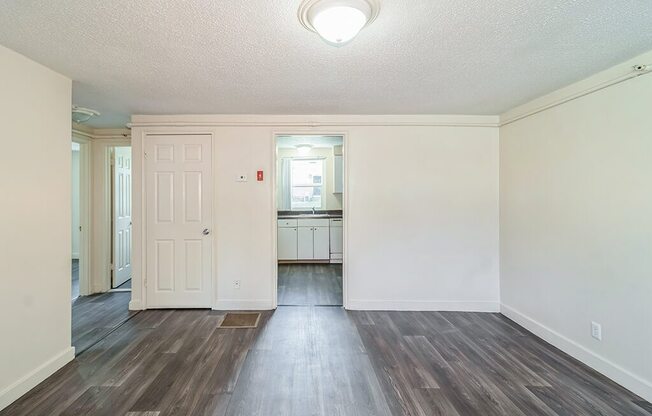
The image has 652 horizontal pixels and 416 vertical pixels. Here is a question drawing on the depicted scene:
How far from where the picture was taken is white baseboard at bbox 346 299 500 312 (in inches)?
132

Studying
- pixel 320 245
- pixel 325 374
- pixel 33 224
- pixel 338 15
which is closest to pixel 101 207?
pixel 33 224

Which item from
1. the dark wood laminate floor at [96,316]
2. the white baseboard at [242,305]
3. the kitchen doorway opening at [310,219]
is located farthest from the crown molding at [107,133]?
the white baseboard at [242,305]

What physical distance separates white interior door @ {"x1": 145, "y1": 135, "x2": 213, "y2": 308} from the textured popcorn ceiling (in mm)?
682

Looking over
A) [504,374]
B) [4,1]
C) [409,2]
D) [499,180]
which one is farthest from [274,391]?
[499,180]

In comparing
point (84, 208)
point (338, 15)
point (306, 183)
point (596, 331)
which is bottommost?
point (596, 331)

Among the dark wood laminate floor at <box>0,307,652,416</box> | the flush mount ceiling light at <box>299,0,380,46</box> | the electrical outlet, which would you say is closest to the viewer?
the flush mount ceiling light at <box>299,0,380,46</box>

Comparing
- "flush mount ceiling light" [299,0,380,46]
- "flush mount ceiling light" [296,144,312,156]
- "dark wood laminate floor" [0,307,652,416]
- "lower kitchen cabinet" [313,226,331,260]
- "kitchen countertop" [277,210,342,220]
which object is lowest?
"dark wood laminate floor" [0,307,652,416]

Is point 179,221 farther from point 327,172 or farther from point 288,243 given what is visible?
point 327,172

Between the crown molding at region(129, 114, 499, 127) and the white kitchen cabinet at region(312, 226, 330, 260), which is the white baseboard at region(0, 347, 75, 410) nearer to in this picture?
the crown molding at region(129, 114, 499, 127)

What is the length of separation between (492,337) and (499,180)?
5.62ft

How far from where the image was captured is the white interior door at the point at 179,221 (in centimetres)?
334

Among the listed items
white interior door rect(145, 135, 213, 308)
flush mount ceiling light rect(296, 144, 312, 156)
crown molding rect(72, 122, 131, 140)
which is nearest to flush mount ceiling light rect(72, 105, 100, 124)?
white interior door rect(145, 135, 213, 308)

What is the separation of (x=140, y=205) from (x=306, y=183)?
348 centimetres

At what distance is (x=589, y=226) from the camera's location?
2.28 m
